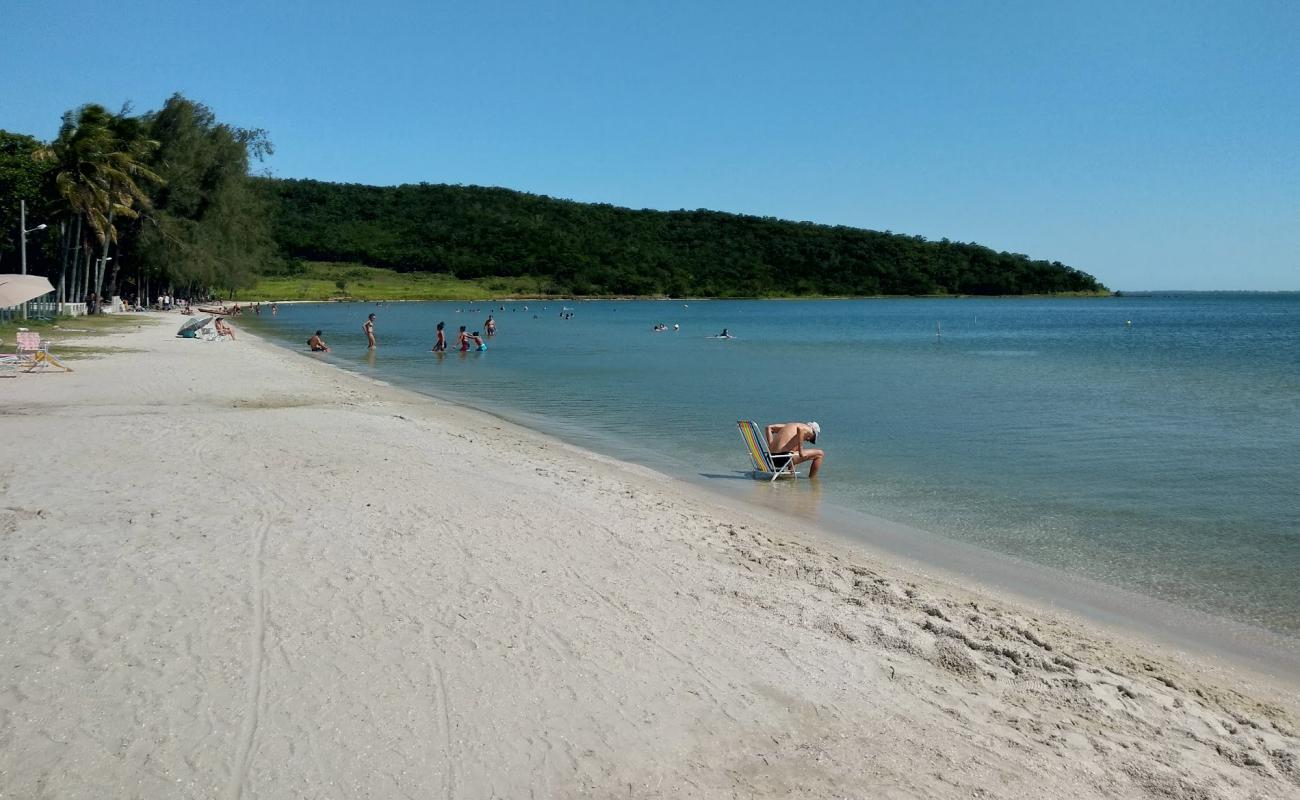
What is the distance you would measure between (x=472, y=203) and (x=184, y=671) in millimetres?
171080

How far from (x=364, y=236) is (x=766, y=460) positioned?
14425 centimetres

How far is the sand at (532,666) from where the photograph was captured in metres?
Answer: 4.12

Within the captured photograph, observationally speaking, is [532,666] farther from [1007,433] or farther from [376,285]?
[376,285]

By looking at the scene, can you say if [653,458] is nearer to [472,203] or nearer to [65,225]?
[65,225]

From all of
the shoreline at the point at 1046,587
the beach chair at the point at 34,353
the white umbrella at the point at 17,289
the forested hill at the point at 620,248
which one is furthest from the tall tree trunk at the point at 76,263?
the forested hill at the point at 620,248

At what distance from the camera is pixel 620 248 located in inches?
6604

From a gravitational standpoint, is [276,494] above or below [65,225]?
below

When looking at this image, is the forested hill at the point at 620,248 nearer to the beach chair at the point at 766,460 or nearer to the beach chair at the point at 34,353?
the beach chair at the point at 34,353

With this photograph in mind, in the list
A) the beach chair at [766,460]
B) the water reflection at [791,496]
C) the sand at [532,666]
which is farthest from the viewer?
the beach chair at [766,460]

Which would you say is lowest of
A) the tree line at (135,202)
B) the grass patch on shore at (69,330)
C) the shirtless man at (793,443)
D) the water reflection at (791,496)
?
the water reflection at (791,496)

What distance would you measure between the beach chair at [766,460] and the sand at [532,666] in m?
3.42

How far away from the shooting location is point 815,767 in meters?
4.25

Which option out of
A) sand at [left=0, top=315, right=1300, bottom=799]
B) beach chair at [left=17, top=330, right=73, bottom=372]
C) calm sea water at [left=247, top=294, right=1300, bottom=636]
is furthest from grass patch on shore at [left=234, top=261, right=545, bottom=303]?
sand at [left=0, top=315, right=1300, bottom=799]

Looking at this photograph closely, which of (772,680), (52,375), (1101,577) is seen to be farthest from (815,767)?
(52,375)
